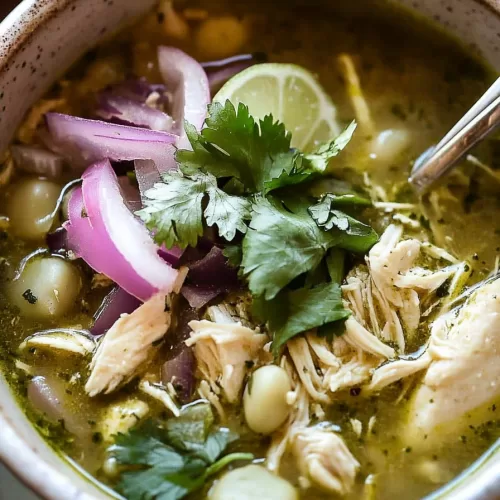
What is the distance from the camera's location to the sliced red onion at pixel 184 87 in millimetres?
1679

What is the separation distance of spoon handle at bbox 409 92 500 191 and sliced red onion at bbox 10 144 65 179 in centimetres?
84

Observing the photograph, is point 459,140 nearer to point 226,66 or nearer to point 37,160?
point 226,66

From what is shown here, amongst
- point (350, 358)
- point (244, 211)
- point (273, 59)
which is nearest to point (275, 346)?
point (350, 358)

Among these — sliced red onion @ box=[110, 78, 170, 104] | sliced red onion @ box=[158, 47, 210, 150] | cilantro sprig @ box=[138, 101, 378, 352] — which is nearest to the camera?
cilantro sprig @ box=[138, 101, 378, 352]

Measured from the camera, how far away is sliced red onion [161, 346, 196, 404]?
4.77 feet

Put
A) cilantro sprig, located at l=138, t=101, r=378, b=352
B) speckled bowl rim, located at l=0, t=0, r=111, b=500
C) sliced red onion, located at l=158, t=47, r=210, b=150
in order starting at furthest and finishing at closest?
1. sliced red onion, located at l=158, t=47, r=210, b=150
2. cilantro sprig, located at l=138, t=101, r=378, b=352
3. speckled bowl rim, located at l=0, t=0, r=111, b=500

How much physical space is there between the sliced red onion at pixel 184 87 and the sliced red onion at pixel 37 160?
11.7 inches

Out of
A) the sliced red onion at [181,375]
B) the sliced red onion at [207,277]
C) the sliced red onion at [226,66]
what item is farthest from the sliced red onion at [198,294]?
the sliced red onion at [226,66]

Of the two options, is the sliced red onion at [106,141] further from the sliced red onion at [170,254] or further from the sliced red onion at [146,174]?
the sliced red onion at [170,254]

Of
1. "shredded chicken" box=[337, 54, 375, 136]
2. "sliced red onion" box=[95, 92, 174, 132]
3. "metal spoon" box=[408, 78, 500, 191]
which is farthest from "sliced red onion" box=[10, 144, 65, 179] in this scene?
"metal spoon" box=[408, 78, 500, 191]

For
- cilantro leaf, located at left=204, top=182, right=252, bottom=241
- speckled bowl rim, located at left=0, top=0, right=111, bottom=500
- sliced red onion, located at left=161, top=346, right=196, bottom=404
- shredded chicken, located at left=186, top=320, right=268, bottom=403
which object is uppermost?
cilantro leaf, located at left=204, top=182, right=252, bottom=241

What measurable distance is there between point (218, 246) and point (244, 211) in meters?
0.11

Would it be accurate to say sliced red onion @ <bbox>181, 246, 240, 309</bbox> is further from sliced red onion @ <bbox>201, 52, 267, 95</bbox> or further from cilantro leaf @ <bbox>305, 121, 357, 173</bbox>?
sliced red onion @ <bbox>201, 52, 267, 95</bbox>

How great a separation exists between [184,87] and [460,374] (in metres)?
0.90
